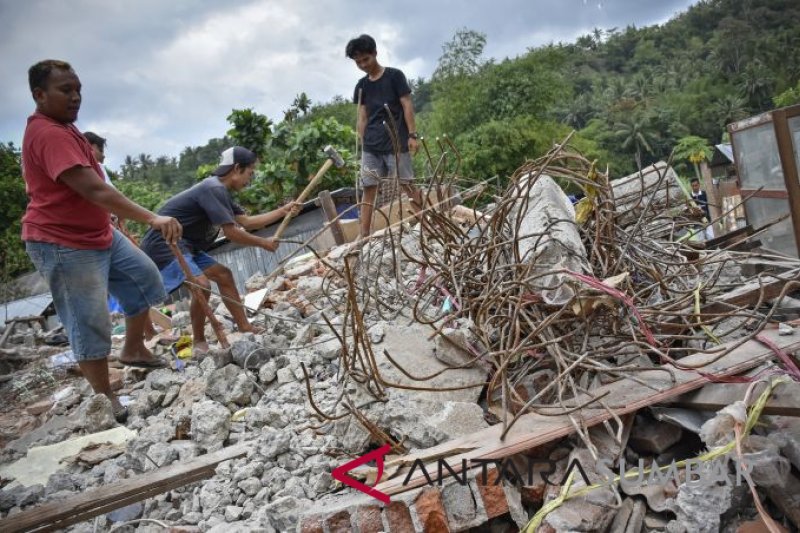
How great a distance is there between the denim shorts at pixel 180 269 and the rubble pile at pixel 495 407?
0.73m

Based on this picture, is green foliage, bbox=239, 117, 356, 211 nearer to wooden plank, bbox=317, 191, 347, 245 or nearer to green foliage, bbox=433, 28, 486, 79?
wooden plank, bbox=317, 191, 347, 245

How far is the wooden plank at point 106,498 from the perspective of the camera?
2.11 m

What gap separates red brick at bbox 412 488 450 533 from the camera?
1642mm

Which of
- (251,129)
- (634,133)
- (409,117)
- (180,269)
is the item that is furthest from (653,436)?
(634,133)

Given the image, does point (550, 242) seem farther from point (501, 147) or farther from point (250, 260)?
point (501, 147)

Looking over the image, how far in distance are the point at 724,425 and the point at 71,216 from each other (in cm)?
304

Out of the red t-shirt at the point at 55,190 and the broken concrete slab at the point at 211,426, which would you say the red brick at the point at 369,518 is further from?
the red t-shirt at the point at 55,190

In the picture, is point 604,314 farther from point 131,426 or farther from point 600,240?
point 131,426

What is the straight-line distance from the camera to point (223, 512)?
6.66ft

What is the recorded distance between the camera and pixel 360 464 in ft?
6.55

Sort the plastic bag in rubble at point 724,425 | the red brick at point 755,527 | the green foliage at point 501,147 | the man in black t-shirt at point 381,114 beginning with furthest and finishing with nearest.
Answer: the green foliage at point 501,147
the man in black t-shirt at point 381,114
the plastic bag in rubble at point 724,425
the red brick at point 755,527

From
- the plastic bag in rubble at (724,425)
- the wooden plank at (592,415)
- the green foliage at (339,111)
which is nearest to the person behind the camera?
the plastic bag in rubble at (724,425)

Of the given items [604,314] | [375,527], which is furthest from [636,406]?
[375,527]

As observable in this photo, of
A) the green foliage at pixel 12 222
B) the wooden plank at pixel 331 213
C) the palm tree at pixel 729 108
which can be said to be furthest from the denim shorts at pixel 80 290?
the palm tree at pixel 729 108
